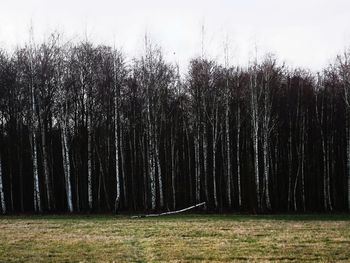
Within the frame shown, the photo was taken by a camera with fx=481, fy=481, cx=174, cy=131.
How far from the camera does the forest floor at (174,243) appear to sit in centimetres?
1277

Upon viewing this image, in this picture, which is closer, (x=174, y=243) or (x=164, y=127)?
(x=174, y=243)

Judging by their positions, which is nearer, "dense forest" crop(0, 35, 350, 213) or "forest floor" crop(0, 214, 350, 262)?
"forest floor" crop(0, 214, 350, 262)

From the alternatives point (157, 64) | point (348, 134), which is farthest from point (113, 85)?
point (348, 134)

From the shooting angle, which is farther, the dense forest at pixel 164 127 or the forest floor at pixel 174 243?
the dense forest at pixel 164 127

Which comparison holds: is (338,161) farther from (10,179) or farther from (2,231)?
(2,231)

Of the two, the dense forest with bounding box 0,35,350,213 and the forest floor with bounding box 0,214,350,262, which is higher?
the dense forest with bounding box 0,35,350,213

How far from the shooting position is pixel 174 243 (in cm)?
1551

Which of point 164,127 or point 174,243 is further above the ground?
point 164,127

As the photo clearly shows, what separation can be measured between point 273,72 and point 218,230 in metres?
20.7

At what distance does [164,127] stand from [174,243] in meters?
26.2

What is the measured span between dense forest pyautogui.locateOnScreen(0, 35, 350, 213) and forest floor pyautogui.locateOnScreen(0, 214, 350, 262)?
1378 centimetres

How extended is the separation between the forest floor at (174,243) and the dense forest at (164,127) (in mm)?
13782

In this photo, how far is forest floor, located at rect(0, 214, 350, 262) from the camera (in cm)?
1277

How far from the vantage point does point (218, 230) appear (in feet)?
64.3
